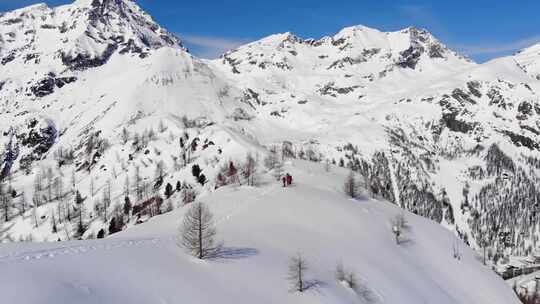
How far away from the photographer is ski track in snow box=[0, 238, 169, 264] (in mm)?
44750

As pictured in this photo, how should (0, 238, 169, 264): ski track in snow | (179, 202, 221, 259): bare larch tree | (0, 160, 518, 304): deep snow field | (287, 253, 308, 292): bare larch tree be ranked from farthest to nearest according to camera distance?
(179, 202, 221, 259): bare larch tree < (287, 253, 308, 292): bare larch tree < (0, 238, 169, 264): ski track in snow < (0, 160, 518, 304): deep snow field

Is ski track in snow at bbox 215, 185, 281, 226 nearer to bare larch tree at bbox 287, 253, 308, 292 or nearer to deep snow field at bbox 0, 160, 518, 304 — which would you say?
deep snow field at bbox 0, 160, 518, 304

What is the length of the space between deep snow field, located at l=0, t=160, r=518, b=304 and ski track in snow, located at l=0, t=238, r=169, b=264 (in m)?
0.11

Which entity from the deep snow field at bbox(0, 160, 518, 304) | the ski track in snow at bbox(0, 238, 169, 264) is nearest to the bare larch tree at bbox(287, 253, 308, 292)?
the deep snow field at bbox(0, 160, 518, 304)

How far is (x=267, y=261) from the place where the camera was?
65312 millimetres

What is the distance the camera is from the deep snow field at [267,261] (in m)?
43.6

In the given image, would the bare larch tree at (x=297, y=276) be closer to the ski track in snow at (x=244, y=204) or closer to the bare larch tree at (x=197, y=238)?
the bare larch tree at (x=197, y=238)

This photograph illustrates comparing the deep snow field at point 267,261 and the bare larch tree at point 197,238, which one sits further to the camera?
the bare larch tree at point 197,238

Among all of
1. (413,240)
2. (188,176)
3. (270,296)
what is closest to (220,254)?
(270,296)

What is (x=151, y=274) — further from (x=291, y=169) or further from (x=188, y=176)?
(x=188, y=176)

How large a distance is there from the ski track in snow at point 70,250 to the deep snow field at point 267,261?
11 centimetres

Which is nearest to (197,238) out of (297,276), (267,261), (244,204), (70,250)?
(267,261)

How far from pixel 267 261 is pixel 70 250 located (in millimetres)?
26230

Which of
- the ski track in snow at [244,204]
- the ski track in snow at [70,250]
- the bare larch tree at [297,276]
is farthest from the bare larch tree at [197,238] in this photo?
the ski track in snow at [244,204]
